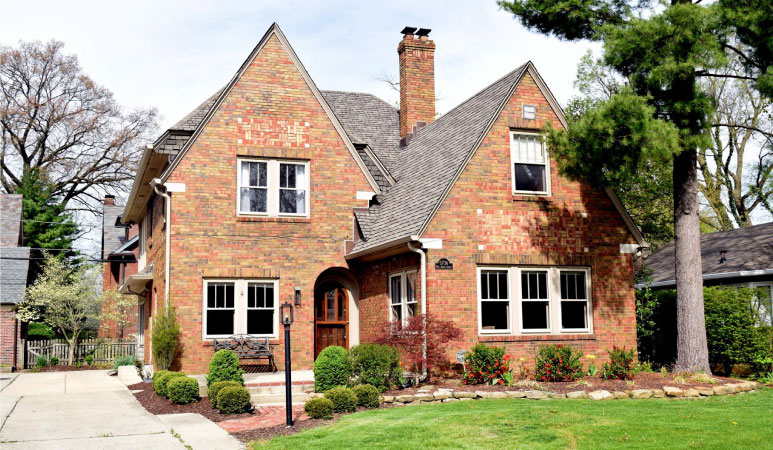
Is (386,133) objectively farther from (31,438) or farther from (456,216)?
(31,438)

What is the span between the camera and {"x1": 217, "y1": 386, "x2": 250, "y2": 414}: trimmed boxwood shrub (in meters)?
12.9

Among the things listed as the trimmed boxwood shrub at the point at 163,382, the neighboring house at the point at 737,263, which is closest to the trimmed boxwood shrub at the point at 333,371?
the trimmed boxwood shrub at the point at 163,382

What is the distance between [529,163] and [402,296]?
433 centimetres

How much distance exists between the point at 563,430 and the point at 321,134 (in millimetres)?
11558

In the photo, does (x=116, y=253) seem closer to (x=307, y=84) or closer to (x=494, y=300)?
(x=307, y=84)

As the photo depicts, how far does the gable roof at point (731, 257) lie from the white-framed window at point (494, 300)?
776 cm

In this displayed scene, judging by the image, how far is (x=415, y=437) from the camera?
9.77 meters

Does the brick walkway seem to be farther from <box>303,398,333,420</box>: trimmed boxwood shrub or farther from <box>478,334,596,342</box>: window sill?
<box>478,334,596,342</box>: window sill

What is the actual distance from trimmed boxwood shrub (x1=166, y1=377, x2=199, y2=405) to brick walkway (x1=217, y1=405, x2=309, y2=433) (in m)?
1.41

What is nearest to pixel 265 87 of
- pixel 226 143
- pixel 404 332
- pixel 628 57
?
pixel 226 143

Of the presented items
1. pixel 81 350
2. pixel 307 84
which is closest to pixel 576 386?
pixel 307 84

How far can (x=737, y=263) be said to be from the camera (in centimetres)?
2136

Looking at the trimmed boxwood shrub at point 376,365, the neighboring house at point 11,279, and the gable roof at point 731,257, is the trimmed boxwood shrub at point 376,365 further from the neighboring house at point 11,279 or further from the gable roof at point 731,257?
the neighboring house at point 11,279

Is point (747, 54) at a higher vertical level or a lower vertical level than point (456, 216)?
higher
